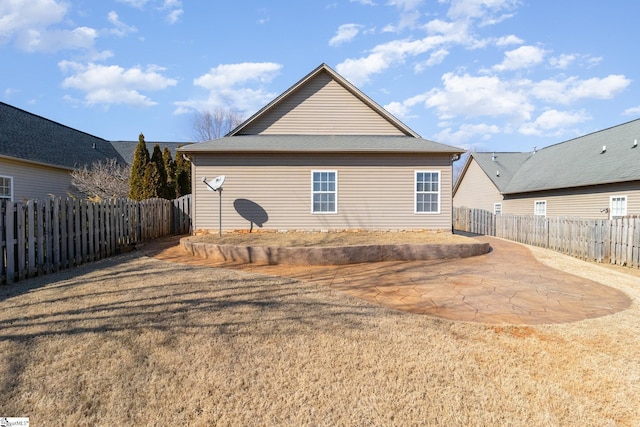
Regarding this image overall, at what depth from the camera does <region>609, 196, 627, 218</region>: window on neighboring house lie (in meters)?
14.6

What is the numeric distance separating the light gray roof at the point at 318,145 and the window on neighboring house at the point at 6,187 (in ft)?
29.5

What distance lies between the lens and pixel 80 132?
20922 millimetres

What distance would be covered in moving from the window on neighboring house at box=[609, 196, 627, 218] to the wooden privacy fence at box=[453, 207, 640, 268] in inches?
183

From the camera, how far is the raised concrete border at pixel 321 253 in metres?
7.95

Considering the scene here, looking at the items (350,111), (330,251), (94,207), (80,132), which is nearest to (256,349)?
(330,251)

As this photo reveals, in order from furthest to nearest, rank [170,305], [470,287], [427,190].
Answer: [427,190], [470,287], [170,305]

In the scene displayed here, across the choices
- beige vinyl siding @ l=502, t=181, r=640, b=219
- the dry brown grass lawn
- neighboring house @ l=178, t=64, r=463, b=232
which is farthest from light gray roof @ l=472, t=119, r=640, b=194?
the dry brown grass lawn

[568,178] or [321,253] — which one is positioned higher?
[568,178]

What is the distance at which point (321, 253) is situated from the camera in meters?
7.92

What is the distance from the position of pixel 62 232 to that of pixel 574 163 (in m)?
25.0

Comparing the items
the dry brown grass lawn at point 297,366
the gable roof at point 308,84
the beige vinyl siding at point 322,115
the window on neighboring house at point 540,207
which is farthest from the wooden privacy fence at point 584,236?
the beige vinyl siding at point 322,115

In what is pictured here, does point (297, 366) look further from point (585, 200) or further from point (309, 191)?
point (585, 200)

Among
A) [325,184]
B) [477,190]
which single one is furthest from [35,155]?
[477,190]

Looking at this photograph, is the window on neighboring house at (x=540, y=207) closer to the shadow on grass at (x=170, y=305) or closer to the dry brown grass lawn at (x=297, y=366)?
the dry brown grass lawn at (x=297, y=366)
